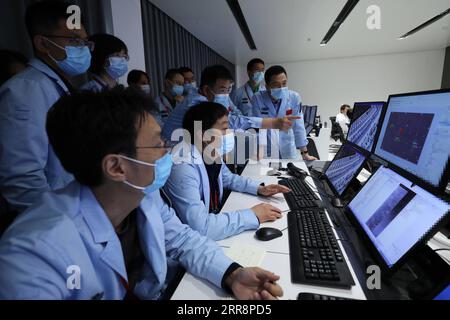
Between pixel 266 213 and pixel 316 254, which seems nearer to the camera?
pixel 316 254

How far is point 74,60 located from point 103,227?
1037 mm

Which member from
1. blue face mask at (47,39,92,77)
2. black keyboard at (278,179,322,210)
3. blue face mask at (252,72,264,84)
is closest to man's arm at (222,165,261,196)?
black keyboard at (278,179,322,210)

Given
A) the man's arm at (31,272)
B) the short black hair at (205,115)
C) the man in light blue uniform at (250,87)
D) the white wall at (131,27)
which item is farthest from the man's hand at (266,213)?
the white wall at (131,27)

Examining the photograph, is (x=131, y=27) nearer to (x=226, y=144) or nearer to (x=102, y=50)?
(x=102, y=50)

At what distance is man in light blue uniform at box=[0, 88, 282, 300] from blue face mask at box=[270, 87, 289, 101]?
2.02m

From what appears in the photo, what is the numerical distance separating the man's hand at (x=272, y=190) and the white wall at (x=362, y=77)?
8.24 metres

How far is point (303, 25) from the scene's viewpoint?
4367 millimetres

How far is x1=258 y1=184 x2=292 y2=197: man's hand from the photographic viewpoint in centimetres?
137

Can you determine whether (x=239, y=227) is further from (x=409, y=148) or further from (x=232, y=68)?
(x=232, y=68)

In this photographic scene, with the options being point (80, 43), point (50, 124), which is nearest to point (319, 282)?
point (50, 124)

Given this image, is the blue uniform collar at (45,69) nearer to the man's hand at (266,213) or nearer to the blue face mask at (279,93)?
the man's hand at (266,213)

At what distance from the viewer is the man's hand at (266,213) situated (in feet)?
3.61

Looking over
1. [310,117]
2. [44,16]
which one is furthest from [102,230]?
[310,117]

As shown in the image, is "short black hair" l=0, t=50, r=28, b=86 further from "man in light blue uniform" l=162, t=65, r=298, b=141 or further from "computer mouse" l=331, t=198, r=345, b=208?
"computer mouse" l=331, t=198, r=345, b=208
